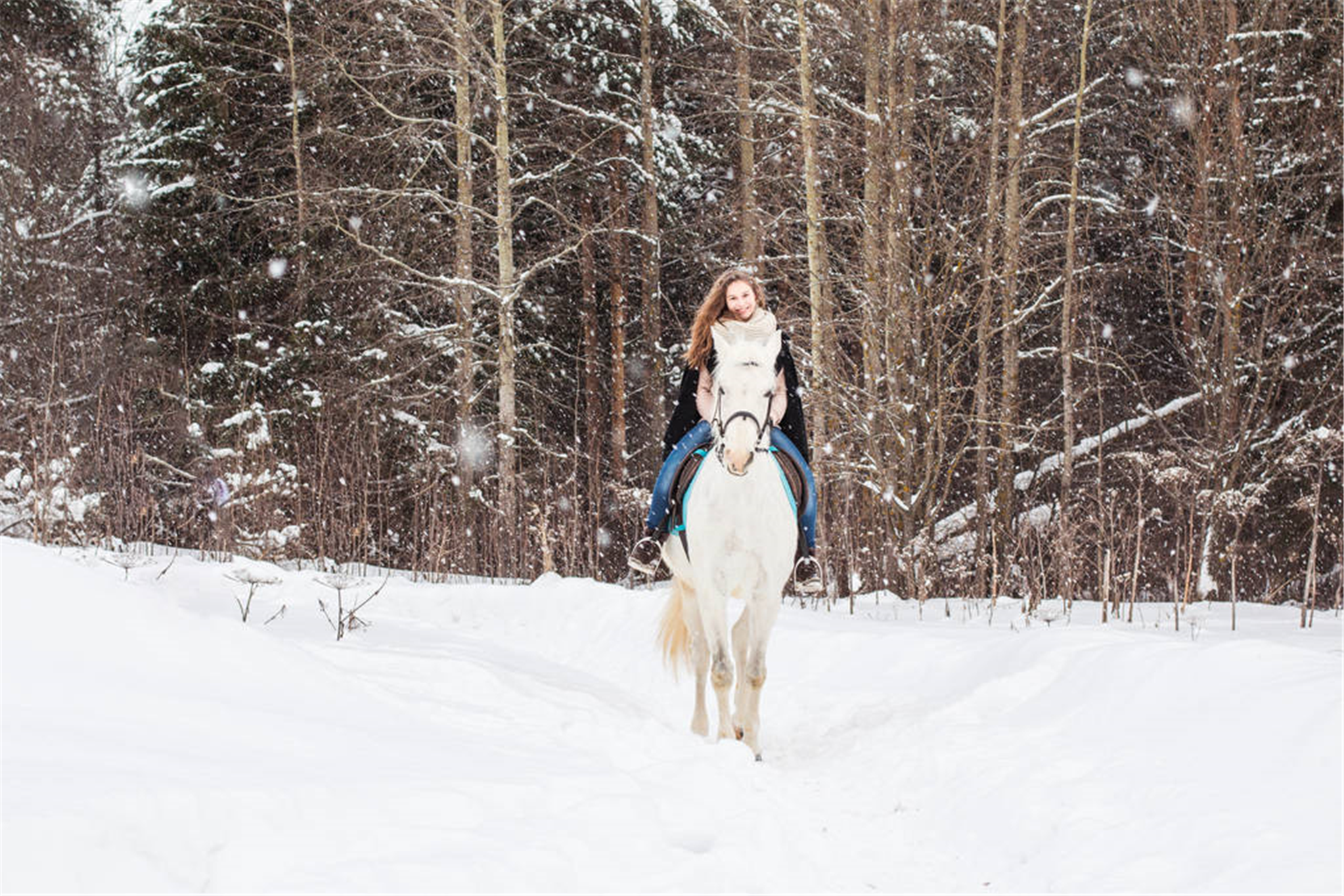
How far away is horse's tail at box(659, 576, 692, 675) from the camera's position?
19.7 feet

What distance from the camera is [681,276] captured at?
2306 cm

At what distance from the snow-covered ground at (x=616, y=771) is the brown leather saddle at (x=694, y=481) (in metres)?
1.18

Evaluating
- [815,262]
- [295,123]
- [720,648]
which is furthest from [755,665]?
[295,123]

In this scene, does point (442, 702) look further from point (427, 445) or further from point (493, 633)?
point (427, 445)

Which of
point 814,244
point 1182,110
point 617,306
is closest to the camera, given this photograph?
point 814,244

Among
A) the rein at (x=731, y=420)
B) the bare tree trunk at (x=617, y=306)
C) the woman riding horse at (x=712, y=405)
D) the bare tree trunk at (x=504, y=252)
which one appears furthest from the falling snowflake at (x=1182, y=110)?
the rein at (x=731, y=420)

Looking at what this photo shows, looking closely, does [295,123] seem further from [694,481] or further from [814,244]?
[694,481]

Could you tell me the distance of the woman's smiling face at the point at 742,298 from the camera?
549cm

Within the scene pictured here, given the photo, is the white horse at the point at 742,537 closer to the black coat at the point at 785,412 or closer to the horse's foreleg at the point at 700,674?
the horse's foreleg at the point at 700,674

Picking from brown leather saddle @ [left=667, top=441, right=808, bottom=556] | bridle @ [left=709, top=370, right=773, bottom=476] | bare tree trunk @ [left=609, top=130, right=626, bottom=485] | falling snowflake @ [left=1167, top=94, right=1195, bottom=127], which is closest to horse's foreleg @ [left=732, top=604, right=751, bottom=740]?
brown leather saddle @ [left=667, top=441, right=808, bottom=556]

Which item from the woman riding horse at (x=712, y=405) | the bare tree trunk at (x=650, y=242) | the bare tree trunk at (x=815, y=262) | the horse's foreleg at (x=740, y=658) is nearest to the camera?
the woman riding horse at (x=712, y=405)

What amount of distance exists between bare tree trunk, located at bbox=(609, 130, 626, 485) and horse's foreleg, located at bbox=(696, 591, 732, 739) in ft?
44.2

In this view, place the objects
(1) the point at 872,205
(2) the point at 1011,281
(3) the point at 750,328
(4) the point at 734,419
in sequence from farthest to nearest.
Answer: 1. (2) the point at 1011,281
2. (1) the point at 872,205
3. (3) the point at 750,328
4. (4) the point at 734,419

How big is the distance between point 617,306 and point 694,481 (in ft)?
50.3
